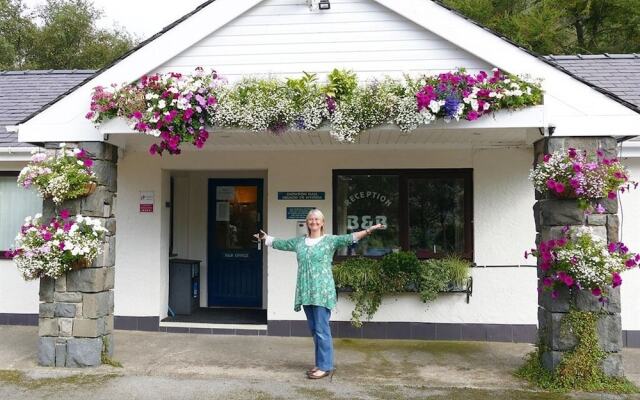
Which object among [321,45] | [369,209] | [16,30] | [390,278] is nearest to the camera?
[321,45]

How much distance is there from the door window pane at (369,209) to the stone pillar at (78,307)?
3293 mm

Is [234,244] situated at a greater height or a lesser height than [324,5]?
lesser

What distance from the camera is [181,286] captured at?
342 inches

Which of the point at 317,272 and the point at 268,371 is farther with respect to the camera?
the point at 268,371

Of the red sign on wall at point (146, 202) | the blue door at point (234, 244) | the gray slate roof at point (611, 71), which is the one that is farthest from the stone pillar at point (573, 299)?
the red sign on wall at point (146, 202)

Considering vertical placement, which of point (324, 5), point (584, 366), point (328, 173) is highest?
point (324, 5)

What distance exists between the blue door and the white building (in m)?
0.02

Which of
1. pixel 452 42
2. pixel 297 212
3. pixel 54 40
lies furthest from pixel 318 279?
pixel 54 40

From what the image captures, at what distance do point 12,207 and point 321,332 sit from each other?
19.3 ft

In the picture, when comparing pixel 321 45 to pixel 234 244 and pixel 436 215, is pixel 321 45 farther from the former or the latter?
pixel 234 244

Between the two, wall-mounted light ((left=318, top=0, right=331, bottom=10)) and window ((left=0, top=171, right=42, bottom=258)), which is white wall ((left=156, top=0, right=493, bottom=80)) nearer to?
wall-mounted light ((left=318, top=0, right=331, bottom=10))

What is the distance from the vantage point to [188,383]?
5.73m

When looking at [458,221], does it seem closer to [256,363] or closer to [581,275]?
[581,275]

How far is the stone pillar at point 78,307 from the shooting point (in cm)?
613
